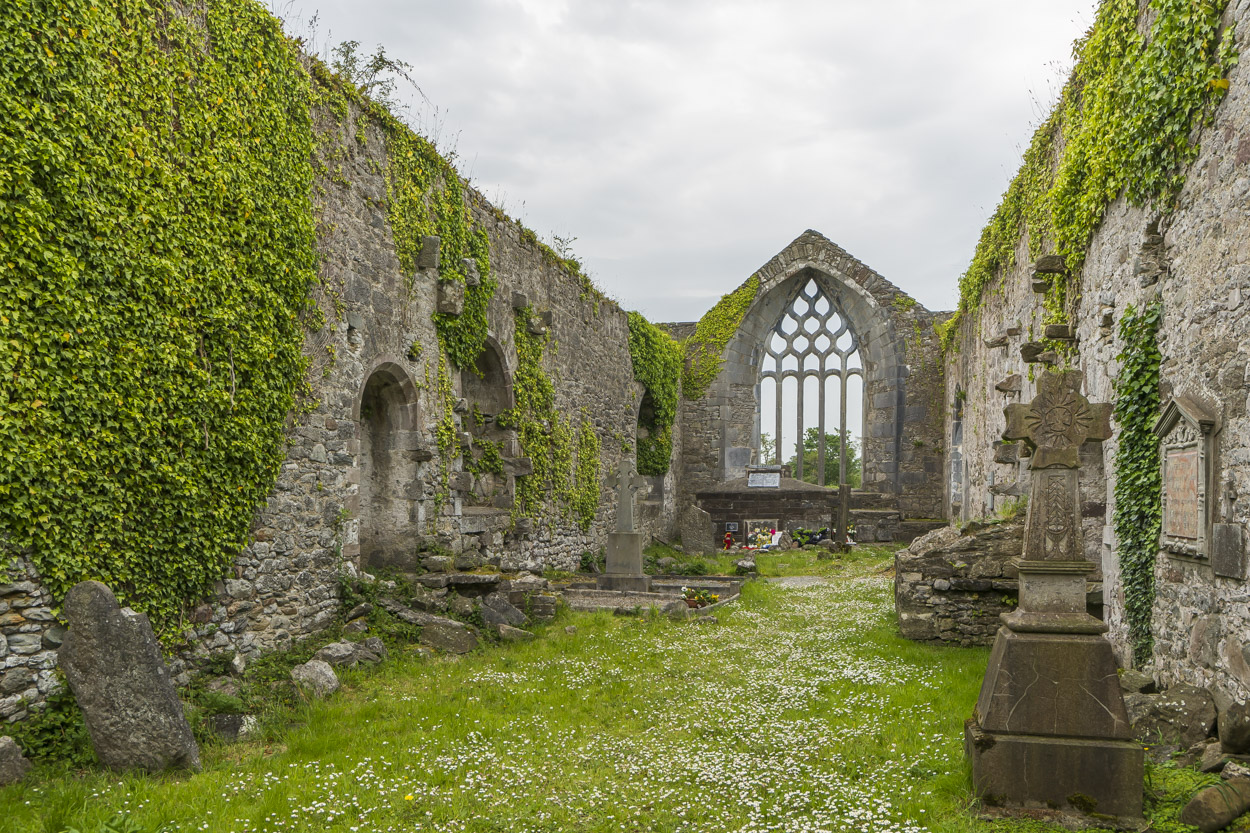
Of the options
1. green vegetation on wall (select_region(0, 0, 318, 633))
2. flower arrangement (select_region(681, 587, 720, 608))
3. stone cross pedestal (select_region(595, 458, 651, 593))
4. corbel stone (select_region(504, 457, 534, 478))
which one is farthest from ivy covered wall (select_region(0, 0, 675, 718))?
flower arrangement (select_region(681, 587, 720, 608))

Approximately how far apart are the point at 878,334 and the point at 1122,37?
15.2m

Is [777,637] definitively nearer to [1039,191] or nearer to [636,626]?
[636,626]

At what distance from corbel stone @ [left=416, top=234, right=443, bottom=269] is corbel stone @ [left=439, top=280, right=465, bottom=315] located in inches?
14.4

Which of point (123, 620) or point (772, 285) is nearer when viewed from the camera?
point (123, 620)

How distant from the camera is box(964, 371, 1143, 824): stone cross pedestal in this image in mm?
3965

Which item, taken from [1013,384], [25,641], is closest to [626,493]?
[1013,384]

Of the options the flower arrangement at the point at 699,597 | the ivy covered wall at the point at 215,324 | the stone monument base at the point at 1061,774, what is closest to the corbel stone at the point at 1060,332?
the flower arrangement at the point at 699,597

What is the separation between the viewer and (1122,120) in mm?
6496

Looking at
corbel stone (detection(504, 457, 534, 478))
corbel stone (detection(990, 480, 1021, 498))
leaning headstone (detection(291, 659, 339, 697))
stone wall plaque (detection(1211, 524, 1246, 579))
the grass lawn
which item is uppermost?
corbel stone (detection(504, 457, 534, 478))

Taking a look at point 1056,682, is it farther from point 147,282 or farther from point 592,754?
point 147,282

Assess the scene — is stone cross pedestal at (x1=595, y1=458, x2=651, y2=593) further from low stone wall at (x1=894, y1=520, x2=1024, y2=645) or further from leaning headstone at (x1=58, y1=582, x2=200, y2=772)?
leaning headstone at (x1=58, y1=582, x2=200, y2=772)

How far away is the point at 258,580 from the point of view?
7.05 m

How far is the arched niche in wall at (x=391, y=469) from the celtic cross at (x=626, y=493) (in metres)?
3.98

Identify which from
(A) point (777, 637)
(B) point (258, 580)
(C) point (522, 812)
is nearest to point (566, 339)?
(A) point (777, 637)
